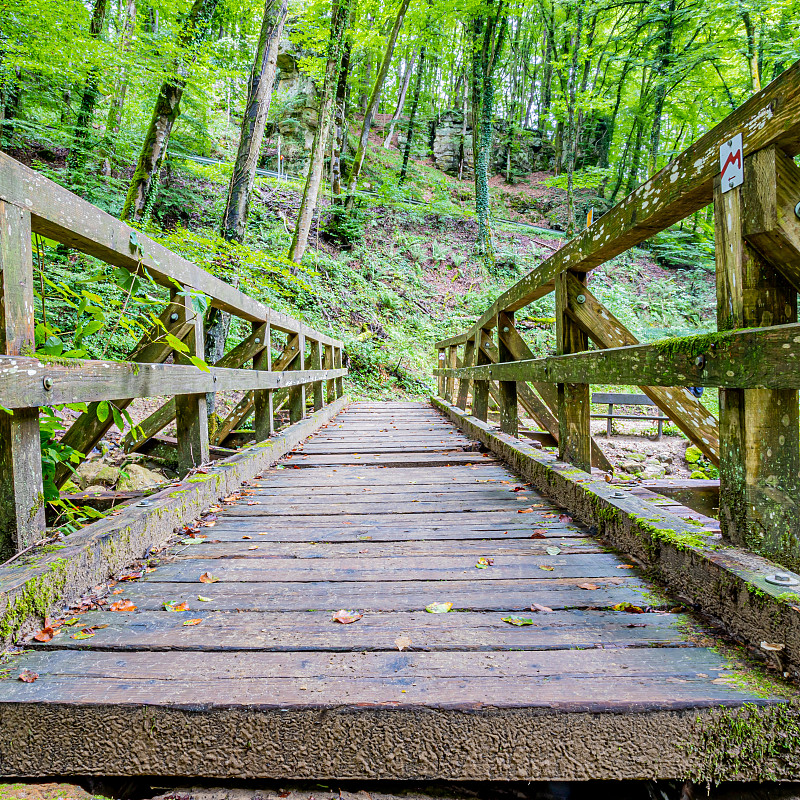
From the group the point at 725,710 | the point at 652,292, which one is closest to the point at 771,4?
the point at 652,292

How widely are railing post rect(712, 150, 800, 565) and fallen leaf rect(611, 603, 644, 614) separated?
35cm

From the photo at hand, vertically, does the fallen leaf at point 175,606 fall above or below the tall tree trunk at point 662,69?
below

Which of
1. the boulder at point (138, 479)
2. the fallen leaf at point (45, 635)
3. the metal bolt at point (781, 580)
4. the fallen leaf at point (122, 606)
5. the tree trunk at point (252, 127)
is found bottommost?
the boulder at point (138, 479)

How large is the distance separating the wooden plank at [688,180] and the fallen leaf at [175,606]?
2154mm

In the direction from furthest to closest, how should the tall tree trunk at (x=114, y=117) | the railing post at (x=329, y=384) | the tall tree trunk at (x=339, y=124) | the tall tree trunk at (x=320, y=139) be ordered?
the tall tree trunk at (x=339, y=124) < the tall tree trunk at (x=114, y=117) < the tall tree trunk at (x=320, y=139) < the railing post at (x=329, y=384)

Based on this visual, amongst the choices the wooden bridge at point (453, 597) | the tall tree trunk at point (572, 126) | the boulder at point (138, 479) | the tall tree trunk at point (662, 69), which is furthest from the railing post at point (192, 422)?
the tall tree trunk at point (572, 126)

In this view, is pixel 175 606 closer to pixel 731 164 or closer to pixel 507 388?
pixel 731 164

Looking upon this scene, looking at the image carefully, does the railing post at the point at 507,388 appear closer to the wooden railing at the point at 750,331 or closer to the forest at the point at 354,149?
the wooden railing at the point at 750,331

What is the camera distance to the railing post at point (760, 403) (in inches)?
51.9

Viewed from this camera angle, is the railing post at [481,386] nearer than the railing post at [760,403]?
No

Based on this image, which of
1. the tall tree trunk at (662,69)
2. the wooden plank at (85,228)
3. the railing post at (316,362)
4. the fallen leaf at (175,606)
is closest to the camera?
the wooden plank at (85,228)

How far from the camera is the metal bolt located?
3.99 feet

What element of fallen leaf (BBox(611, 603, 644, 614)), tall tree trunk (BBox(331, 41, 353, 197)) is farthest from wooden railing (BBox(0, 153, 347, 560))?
tall tree trunk (BBox(331, 41, 353, 197))

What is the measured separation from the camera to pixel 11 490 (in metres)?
1.40
